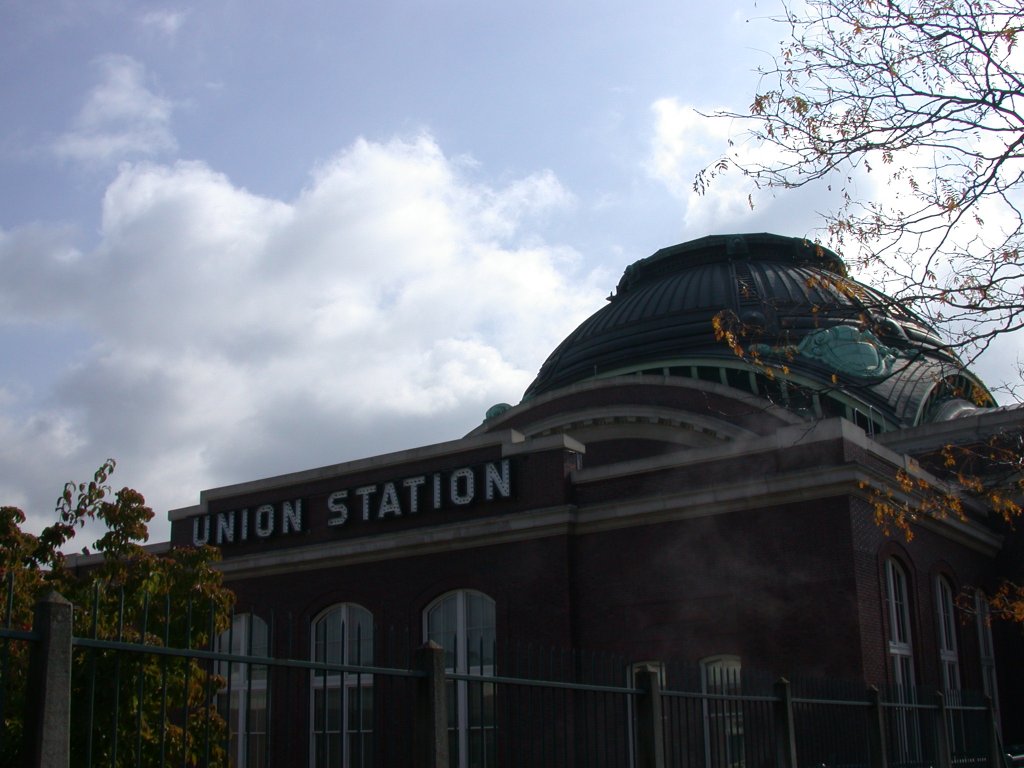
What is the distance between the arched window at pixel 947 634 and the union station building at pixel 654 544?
0.06 meters

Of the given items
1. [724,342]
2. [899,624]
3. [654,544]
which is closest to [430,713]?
[654,544]

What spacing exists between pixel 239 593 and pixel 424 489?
5.97 m

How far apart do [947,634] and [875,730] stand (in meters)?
12.7

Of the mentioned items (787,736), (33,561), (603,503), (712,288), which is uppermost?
(712,288)

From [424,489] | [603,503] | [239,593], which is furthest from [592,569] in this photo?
[239,593]

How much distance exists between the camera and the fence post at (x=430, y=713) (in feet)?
24.1

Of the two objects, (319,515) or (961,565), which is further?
(319,515)

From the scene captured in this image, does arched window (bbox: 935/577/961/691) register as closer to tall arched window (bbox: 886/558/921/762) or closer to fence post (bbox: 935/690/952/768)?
tall arched window (bbox: 886/558/921/762)

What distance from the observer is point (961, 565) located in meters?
26.3

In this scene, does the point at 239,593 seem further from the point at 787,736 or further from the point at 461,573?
the point at 787,736

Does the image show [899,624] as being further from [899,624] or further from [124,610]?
[124,610]

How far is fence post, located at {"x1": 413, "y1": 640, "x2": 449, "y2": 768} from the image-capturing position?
289 inches

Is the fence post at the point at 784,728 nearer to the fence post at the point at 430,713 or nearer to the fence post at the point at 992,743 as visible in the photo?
the fence post at the point at 430,713

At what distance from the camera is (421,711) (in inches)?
293
